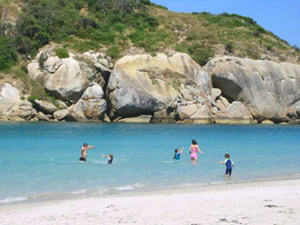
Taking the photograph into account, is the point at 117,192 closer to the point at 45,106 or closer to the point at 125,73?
the point at 45,106

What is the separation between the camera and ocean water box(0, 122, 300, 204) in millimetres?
11900

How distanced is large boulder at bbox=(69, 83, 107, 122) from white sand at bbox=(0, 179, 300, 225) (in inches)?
1215

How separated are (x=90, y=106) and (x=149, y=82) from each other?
7.43 m

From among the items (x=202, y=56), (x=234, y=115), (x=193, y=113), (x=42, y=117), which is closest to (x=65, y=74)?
(x=42, y=117)

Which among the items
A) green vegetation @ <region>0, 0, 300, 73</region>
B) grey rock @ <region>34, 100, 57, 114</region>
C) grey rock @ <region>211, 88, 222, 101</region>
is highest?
green vegetation @ <region>0, 0, 300, 73</region>

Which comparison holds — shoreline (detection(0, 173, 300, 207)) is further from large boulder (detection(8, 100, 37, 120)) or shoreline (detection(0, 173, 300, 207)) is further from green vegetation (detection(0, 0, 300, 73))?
green vegetation (detection(0, 0, 300, 73))

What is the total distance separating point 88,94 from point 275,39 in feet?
139

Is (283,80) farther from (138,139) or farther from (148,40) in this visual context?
(138,139)

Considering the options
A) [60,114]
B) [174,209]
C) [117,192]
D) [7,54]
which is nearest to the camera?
[174,209]

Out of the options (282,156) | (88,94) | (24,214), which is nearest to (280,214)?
(24,214)

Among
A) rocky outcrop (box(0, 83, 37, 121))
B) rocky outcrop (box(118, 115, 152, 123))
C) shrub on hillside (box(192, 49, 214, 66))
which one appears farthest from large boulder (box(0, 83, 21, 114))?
shrub on hillside (box(192, 49, 214, 66))

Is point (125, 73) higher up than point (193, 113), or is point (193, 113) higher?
point (125, 73)

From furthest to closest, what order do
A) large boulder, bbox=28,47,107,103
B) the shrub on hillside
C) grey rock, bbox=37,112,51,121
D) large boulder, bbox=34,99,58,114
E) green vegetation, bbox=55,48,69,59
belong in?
the shrub on hillside < green vegetation, bbox=55,48,69,59 < large boulder, bbox=28,47,107,103 < grey rock, bbox=37,112,51,121 < large boulder, bbox=34,99,58,114

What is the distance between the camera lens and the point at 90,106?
40594mm
